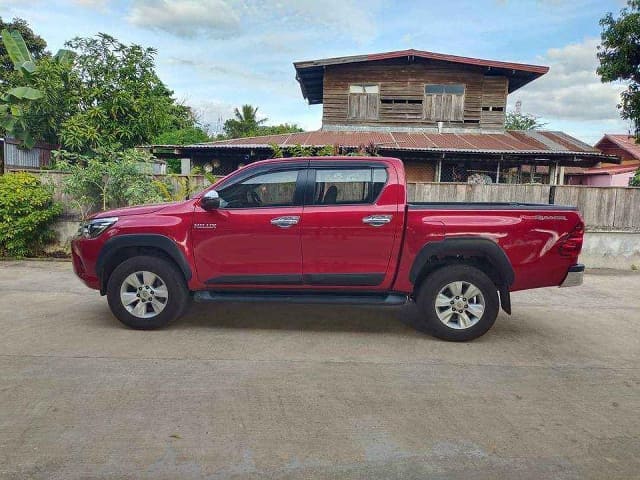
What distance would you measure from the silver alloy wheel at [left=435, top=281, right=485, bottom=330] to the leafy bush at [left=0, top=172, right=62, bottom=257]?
834cm

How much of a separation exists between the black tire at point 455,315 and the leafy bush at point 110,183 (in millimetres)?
6855

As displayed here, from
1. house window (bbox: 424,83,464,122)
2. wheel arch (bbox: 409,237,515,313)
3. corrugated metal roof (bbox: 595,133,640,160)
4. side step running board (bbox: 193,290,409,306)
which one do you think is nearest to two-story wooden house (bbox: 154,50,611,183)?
house window (bbox: 424,83,464,122)

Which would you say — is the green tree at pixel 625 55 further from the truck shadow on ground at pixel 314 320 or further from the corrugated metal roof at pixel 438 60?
the truck shadow on ground at pixel 314 320

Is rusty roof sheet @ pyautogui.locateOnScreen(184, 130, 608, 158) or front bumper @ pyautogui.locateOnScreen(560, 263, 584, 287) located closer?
front bumper @ pyautogui.locateOnScreen(560, 263, 584, 287)

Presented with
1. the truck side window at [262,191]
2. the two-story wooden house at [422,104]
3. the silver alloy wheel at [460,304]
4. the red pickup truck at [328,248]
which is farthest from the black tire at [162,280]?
the two-story wooden house at [422,104]

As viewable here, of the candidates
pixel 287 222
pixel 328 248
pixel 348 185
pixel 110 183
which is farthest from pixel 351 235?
pixel 110 183

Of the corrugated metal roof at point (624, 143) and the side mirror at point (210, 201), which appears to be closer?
the side mirror at point (210, 201)

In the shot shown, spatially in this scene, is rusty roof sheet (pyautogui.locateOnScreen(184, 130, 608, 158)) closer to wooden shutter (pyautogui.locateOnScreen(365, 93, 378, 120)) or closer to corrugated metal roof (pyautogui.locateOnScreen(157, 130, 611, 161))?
corrugated metal roof (pyautogui.locateOnScreen(157, 130, 611, 161))

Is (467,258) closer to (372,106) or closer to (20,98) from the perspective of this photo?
(20,98)

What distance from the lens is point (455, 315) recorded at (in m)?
4.98

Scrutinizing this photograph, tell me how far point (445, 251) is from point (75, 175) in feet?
27.1

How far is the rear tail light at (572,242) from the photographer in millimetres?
4824

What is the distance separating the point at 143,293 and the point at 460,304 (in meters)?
3.42

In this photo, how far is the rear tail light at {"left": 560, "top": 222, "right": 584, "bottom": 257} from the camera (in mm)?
4824
